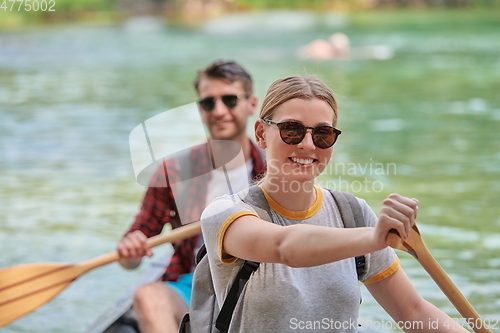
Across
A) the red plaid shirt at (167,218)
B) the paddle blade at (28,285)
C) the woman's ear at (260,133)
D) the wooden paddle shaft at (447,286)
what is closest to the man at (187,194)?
the red plaid shirt at (167,218)

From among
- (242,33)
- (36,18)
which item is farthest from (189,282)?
(36,18)

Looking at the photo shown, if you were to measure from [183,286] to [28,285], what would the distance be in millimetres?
536

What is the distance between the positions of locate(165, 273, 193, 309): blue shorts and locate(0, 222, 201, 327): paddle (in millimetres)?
212

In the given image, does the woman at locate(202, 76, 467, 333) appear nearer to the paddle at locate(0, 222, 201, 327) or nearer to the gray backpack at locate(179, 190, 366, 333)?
the gray backpack at locate(179, 190, 366, 333)

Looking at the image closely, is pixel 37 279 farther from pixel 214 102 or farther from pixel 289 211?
pixel 289 211

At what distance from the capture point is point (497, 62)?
49.3ft

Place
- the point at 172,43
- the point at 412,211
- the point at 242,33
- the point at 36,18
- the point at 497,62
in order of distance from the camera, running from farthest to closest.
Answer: the point at 36,18, the point at 242,33, the point at 172,43, the point at 497,62, the point at 412,211

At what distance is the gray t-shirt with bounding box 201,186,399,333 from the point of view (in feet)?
5.09

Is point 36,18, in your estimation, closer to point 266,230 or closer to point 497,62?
point 497,62

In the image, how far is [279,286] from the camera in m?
1.56

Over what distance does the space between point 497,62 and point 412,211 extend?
575 inches

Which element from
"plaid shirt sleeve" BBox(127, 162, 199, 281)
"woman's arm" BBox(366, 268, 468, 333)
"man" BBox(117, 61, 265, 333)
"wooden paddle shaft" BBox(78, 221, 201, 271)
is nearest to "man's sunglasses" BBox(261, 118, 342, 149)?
"woman's arm" BBox(366, 268, 468, 333)

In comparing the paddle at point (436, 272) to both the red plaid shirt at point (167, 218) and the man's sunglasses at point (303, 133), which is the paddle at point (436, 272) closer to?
the man's sunglasses at point (303, 133)

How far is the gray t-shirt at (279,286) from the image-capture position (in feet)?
5.09
